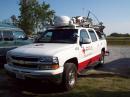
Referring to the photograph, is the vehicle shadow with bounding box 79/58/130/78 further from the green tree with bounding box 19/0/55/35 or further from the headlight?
the green tree with bounding box 19/0/55/35

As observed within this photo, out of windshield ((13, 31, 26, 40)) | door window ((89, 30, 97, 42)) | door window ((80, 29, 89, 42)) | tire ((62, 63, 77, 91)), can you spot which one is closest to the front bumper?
tire ((62, 63, 77, 91))

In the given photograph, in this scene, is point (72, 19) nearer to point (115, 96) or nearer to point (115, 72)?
point (115, 72)

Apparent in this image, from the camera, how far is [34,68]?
768cm

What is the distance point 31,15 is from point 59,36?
29.4m

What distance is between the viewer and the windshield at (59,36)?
933 cm

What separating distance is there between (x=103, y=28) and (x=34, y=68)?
6336 mm

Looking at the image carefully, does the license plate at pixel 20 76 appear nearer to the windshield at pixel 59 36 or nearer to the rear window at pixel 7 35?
the windshield at pixel 59 36

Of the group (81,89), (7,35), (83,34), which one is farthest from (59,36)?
(7,35)

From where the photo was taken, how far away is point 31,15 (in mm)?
38500

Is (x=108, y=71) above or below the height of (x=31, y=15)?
below

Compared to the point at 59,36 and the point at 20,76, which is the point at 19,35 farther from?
the point at 20,76

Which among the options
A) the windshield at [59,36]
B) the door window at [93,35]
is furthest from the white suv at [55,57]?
the door window at [93,35]

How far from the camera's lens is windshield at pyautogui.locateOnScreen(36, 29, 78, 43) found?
9.33m

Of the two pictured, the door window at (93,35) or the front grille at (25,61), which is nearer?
the front grille at (25,61)
